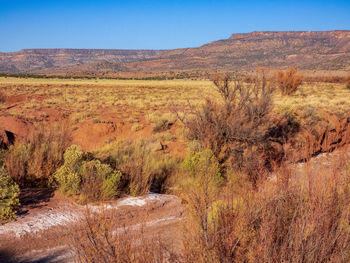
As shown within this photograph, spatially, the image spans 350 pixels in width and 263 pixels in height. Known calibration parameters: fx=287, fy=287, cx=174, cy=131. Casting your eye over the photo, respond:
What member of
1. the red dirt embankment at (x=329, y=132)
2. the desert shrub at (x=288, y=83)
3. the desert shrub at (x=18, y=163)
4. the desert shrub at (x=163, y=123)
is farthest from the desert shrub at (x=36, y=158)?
the desert shrub at (x=288, y=83)

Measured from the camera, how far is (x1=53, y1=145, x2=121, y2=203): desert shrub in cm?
541

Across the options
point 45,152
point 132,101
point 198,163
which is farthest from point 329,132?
point 132,101

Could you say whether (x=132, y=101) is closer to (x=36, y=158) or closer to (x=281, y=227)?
(x=36, y=158)

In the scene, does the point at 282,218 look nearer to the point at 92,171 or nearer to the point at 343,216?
the point at 343,216

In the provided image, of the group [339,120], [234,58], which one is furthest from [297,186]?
[234,58]

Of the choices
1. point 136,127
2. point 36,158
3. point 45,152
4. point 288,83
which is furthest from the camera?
point 288,83

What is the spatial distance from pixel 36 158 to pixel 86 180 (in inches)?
58.5

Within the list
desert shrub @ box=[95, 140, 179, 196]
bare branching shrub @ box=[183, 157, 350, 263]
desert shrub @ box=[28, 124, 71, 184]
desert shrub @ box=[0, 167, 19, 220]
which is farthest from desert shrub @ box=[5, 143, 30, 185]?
bare branching shrub @ box=[183, 157, 350, 263]

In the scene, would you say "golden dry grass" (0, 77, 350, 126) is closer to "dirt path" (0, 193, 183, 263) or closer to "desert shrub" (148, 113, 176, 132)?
"desert shrub" (148, 113, 176, 132)

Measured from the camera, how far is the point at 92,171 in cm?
571

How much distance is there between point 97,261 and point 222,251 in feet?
3.72

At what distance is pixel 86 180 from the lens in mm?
5453

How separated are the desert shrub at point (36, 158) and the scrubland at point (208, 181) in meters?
0.02

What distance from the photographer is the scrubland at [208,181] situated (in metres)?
2.63
